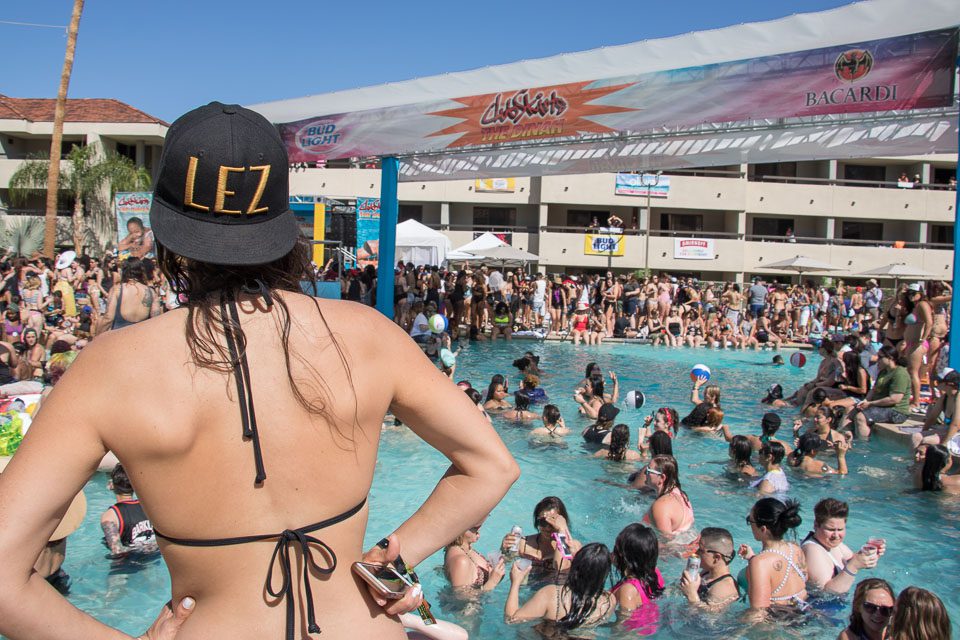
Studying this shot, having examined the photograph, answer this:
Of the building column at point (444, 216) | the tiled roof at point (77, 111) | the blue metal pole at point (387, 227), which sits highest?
the tiled roof at point (77, 111)

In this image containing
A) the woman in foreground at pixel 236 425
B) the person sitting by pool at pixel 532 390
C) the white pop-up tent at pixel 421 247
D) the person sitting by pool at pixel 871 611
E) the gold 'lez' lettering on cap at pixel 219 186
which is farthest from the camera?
the white pop-up tent at pixel 421 247

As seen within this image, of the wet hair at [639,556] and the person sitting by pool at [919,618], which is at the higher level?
the person sitting by pool at [919,618]

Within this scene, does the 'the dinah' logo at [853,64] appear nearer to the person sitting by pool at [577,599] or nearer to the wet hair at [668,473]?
the wet hair at [668,473]

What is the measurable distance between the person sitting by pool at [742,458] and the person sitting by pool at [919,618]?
4.63 meters

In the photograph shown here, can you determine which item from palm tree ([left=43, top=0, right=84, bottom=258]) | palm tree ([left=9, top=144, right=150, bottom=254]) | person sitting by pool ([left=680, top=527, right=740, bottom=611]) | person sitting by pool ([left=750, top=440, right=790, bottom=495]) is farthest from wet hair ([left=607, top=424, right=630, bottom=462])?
palm tree ([left=9, top=144, right=150, bottom=254])

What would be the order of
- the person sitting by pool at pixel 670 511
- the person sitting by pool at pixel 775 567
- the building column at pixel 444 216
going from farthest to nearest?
the building column at pixel 444 216 → the person sitting by pool at pixel 670 511 → the person sitting by pool at pixel 775 567

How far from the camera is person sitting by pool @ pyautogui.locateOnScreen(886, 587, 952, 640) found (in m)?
3.45

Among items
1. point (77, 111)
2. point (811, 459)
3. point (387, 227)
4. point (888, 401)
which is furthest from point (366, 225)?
point (77, 111)

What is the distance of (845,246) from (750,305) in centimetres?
1695

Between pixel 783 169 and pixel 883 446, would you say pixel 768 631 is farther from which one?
pixel 783 169

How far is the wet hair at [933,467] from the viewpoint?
7.58m

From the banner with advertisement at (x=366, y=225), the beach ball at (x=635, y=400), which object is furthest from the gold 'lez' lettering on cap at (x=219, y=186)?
the banner with advertisement at (x=366, y=225)

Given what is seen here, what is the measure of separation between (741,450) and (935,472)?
5.85ft

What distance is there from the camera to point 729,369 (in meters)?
16.4
